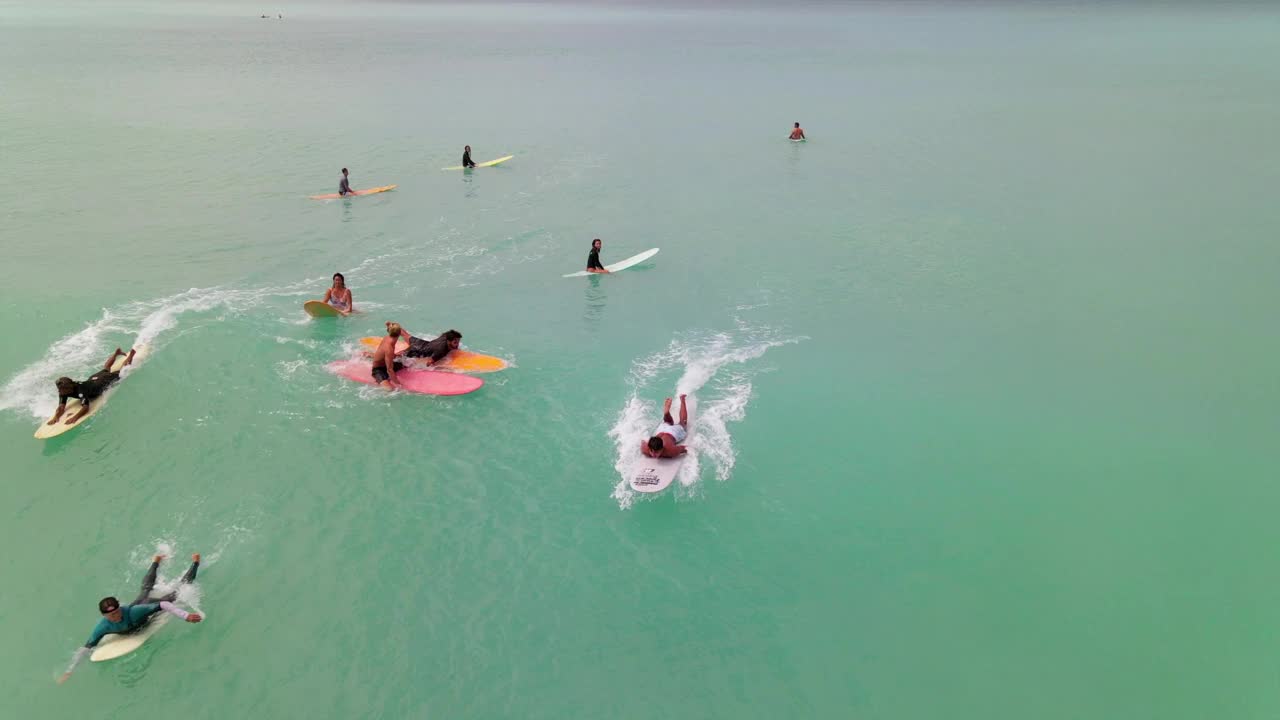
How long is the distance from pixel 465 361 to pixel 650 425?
508cm

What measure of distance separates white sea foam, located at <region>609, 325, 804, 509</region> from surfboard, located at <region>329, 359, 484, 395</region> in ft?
12.0

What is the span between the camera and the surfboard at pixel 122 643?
10.6 m

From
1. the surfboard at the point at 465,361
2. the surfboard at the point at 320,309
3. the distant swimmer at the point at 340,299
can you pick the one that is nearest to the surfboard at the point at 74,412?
the surfboard at the point at 320,309

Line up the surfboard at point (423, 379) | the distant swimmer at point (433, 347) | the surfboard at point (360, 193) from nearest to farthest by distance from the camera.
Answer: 1. the surfboard at point (423, 379)
2. the distant swimmer at point (433, 347)
3. the surfboard at point (360, 193)

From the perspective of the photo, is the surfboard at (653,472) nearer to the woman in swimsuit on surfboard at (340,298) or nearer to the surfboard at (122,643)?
the surfboard at (122,643)

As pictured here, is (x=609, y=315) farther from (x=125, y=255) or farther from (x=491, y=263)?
(x=125, y=255)

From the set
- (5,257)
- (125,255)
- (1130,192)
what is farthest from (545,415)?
(1130,192)

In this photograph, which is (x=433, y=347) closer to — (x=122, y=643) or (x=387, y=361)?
A: (x=387, y=361)

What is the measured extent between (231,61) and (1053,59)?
79.8 m

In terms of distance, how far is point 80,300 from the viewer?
21.1 m

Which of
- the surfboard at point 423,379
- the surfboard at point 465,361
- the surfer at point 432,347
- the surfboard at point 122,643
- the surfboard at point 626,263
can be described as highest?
the surfboard at point 626,263

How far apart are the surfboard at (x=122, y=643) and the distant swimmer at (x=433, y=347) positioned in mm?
7905

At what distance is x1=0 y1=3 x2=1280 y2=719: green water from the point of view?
36.0 feet

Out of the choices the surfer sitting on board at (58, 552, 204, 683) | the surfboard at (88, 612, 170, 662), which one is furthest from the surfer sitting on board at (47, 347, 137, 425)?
the surfboard at (88, 612, 170, 662)
